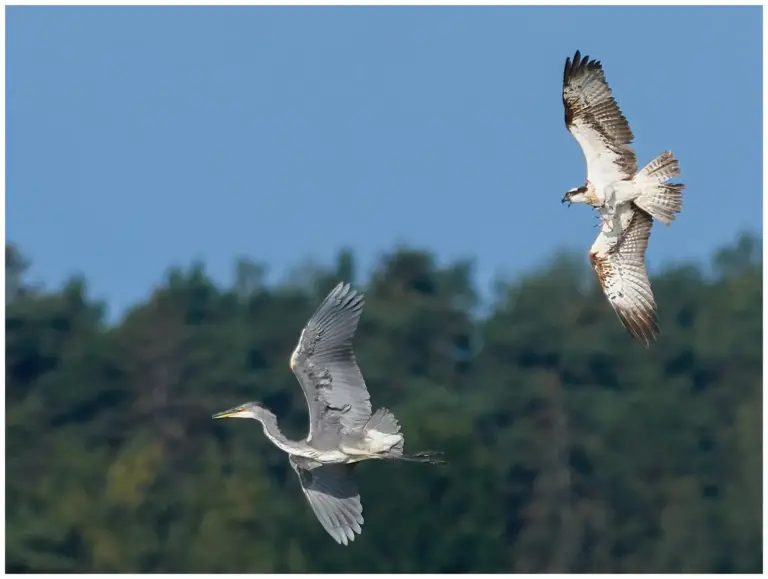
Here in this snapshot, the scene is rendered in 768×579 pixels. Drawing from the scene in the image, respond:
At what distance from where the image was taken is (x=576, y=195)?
18734 millimetres

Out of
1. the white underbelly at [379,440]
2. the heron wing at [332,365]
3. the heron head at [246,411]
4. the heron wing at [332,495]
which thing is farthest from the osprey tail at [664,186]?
the heron head at [246,411]

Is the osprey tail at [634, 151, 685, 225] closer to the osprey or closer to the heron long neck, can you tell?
the osprey

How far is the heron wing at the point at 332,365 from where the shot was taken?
17.4 m

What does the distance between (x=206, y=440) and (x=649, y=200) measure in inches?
1202

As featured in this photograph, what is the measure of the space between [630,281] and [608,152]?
131cm

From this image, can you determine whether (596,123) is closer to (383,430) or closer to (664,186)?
(664,186)

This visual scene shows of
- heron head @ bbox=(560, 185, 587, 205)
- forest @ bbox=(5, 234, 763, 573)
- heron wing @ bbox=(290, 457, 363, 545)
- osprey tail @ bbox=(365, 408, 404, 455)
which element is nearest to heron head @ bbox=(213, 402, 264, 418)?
heron wing @ bbox=(290, 457, 363, 545)

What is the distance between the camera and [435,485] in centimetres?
3769

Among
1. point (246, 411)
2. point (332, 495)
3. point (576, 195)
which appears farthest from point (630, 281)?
point (246, 411)

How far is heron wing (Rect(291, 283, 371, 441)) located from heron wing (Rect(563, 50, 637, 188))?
7.44 feet

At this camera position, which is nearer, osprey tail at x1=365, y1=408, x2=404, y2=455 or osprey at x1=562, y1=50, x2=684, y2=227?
osprey tail at x1=365, y1=408, x2=404, y2=455

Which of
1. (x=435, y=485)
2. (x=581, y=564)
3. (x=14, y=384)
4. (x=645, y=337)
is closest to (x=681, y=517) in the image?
(x=581, y=564)

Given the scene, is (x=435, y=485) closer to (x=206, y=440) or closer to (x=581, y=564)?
(x=581, y=564)

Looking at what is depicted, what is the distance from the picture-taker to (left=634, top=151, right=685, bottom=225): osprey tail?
60.4 feet
